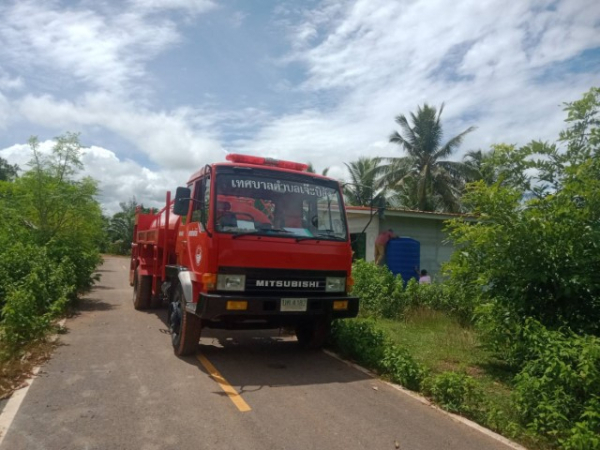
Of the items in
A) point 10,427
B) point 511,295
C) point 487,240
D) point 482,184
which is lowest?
point 10,427

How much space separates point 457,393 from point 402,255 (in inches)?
353

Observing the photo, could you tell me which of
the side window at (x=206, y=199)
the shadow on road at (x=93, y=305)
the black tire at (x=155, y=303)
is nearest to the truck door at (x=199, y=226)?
the side window at (x=206, y=199)

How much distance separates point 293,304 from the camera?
6.07 metres

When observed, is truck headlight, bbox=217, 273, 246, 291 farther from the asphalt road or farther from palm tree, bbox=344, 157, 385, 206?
palm tree, bbox=344, 157, 385, 206

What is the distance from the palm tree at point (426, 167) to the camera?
26359 mm

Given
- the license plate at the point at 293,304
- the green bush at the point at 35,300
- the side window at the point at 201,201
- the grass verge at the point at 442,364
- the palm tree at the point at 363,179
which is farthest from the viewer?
the palm tree at the point at 363,179

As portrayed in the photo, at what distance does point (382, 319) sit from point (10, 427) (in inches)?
284

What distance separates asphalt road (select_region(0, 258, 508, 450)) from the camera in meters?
4.09

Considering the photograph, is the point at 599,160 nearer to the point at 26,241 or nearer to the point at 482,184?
the point at 482,184

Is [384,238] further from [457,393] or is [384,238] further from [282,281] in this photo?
[457,393]

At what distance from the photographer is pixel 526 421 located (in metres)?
4.49

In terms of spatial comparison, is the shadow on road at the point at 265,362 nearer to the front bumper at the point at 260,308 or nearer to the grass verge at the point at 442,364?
the grass verge at the point at 442,364

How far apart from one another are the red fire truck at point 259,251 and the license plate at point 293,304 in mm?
13

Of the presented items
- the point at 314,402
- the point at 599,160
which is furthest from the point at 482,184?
the point at 314,402
